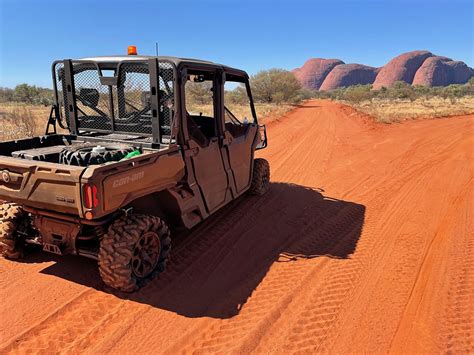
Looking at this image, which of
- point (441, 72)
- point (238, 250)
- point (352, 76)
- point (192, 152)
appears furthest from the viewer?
point (352, 76)

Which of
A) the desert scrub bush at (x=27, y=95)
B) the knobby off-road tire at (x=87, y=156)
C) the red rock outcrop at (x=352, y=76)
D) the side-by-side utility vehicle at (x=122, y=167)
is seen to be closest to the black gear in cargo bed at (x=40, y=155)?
the side-by-side utility vehicle at (x=122, y=167)

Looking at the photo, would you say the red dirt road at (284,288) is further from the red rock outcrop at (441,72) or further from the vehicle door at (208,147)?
the red rock outcrop at (441,72)

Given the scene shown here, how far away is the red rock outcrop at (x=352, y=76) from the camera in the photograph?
132375 mm

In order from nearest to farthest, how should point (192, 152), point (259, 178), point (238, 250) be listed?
point (192, 152) < point (238, 250) < point (259, 178)

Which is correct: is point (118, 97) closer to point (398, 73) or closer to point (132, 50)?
point (132, 50)

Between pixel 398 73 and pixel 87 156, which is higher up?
pixel 398 73

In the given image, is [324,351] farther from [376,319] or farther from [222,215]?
[222,215]

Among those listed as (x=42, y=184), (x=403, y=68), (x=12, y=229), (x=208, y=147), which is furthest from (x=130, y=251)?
(x=403, y=68)

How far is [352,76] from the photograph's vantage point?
437ft

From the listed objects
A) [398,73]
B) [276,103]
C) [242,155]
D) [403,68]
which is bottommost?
[242,155]

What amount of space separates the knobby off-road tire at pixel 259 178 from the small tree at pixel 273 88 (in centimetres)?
3178

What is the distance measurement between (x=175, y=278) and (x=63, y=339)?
128cm

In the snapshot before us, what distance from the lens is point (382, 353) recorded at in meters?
3.02

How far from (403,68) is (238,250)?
132m
